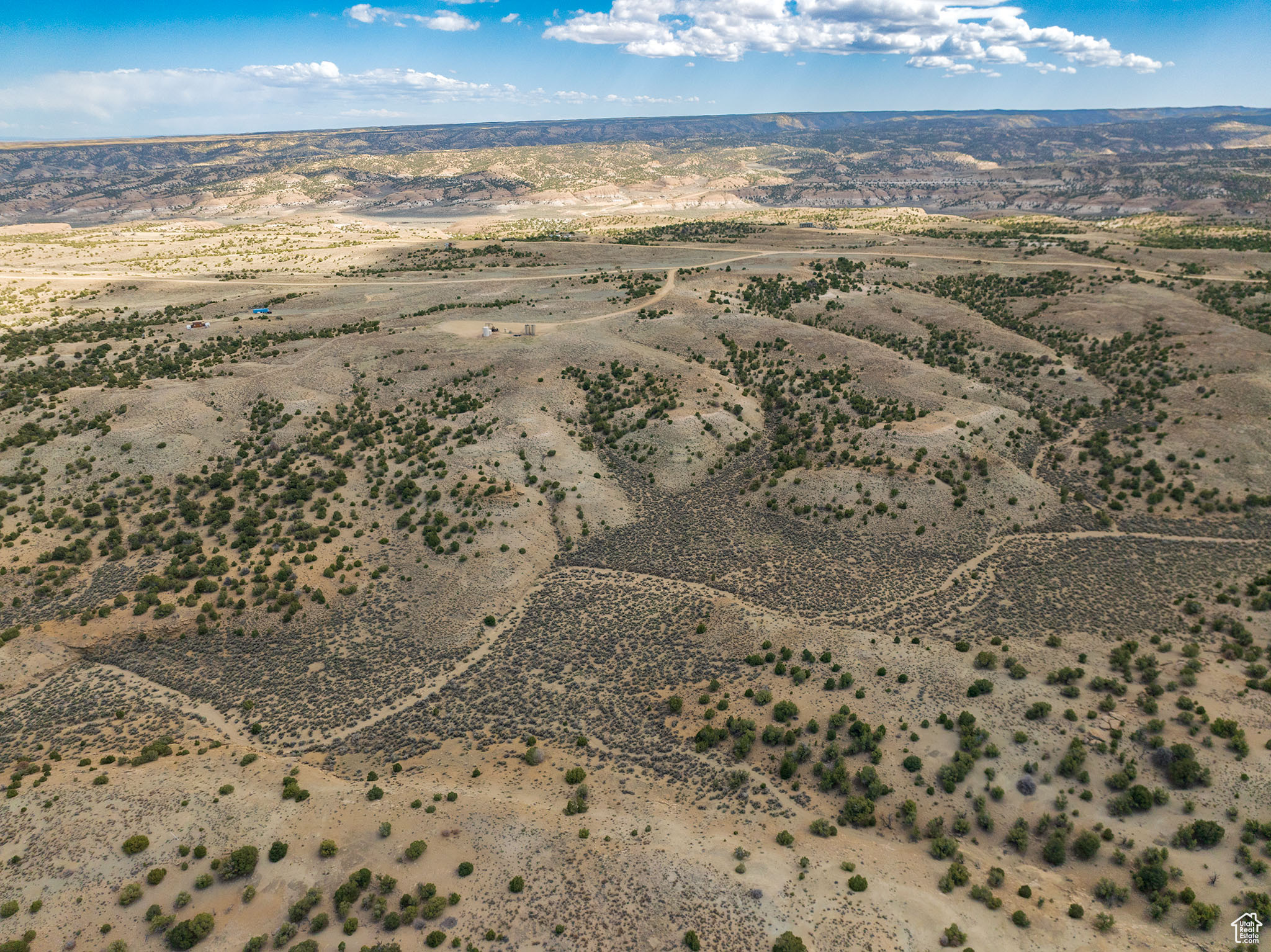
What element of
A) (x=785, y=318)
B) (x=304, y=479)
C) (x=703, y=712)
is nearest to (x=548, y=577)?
(x=703, y=712)

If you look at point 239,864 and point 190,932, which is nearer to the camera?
point 190,932

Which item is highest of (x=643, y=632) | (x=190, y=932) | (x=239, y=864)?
(x=239, y=864)

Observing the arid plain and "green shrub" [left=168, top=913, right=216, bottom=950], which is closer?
"green shrub" [left=168, top=913, right=216, bottom=950]

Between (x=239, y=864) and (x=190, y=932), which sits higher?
(x=239, y=864)

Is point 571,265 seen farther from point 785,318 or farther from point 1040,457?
point 1040,457

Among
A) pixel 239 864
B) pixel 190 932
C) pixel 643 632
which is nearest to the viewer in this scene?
pixel 190 932

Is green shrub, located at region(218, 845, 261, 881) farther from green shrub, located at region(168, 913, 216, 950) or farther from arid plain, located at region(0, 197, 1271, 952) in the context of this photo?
green shrub, located at region(168, 913, 216, 950)

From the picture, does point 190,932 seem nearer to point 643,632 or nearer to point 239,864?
point 239,864

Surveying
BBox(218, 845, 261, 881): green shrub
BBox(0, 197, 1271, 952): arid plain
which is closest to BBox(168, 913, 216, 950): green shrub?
BBox(0, 197, 1271, 952): arid plain

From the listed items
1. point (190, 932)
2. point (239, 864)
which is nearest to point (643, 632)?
point (239, 864)

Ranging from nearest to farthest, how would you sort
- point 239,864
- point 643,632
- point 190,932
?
point 190,932
point 239,864
point 643,632

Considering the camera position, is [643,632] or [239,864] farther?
[643,632]

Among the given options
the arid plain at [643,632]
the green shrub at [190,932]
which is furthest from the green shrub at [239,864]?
the green shrub at [190,932]
